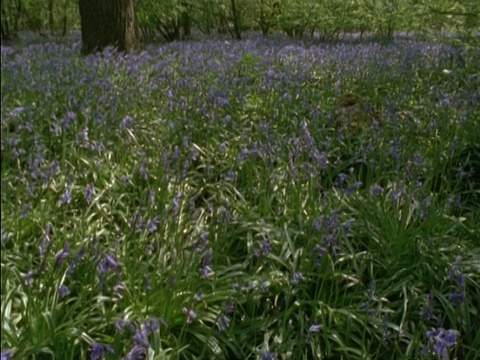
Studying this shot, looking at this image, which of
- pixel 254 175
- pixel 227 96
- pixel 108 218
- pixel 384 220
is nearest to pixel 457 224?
pixel 384 220

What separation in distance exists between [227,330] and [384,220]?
1.36 m

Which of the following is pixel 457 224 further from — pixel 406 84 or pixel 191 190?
pixel 406 84

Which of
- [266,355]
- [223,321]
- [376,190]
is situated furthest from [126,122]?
[266,355]

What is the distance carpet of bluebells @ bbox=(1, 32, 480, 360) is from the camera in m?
2.28

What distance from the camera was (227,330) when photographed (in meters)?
2.61

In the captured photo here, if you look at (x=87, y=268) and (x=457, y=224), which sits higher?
(x=87, y=268)

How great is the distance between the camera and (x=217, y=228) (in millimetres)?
3121

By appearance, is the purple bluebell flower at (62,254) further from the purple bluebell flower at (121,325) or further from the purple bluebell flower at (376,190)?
the purple bluebell flower at (376,190)

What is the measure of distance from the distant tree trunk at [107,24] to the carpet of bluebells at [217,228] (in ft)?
4.36

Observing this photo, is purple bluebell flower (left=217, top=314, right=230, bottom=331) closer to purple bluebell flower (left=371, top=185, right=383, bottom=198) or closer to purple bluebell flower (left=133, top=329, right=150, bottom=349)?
purple bluebell flower (left=133, top=329, right=150, bottom=349)

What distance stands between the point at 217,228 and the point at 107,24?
4.60 metres

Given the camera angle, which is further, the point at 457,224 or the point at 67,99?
the point at 67,99

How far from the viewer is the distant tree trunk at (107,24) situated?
6684 millimetres

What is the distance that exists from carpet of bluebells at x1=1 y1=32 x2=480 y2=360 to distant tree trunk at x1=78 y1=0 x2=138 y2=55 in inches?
52.4
